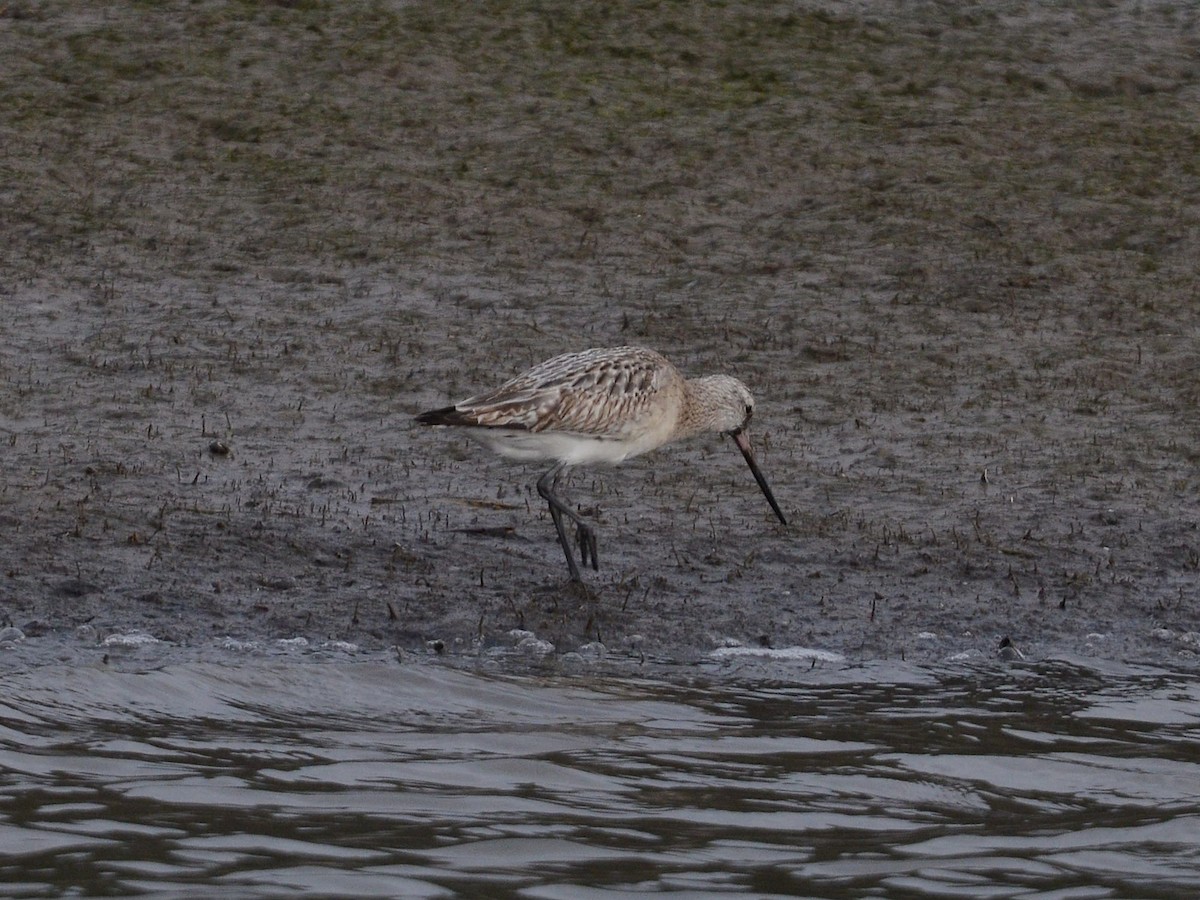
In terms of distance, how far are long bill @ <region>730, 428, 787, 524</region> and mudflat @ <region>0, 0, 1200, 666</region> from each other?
0.16 meters

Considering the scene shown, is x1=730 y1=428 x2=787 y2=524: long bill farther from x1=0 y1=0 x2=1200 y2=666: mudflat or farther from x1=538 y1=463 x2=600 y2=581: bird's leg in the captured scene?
x1=538 y1=463 x2=600 y2=581: bird's leg

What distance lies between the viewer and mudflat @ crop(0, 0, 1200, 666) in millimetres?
9609

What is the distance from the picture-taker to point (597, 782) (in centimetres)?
709

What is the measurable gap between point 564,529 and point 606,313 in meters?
3.69

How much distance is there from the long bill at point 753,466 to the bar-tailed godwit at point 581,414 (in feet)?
0.04

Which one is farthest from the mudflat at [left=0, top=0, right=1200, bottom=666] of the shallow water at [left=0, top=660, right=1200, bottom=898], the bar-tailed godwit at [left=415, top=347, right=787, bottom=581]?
the shallow water at [left=0, top=660, right=1200, bottom=898]

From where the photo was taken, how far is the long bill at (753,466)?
1057 cm

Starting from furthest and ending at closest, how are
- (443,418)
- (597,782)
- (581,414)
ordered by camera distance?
(581,414) < (443,418) < (597,782)

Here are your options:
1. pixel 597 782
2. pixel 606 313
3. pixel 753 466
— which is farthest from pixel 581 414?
pixel 606 313

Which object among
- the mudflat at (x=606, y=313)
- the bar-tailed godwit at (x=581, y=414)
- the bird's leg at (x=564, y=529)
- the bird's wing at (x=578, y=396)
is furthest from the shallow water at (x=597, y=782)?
the bird's wing at (x=578, y=396)

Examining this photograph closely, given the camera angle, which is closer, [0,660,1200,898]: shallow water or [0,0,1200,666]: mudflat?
[0,660,1200,898]: shallow water

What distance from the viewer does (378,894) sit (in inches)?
233

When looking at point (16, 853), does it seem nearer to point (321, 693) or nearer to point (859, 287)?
point (321, 693)

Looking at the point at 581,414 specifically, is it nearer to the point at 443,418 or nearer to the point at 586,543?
the point at 586,543
